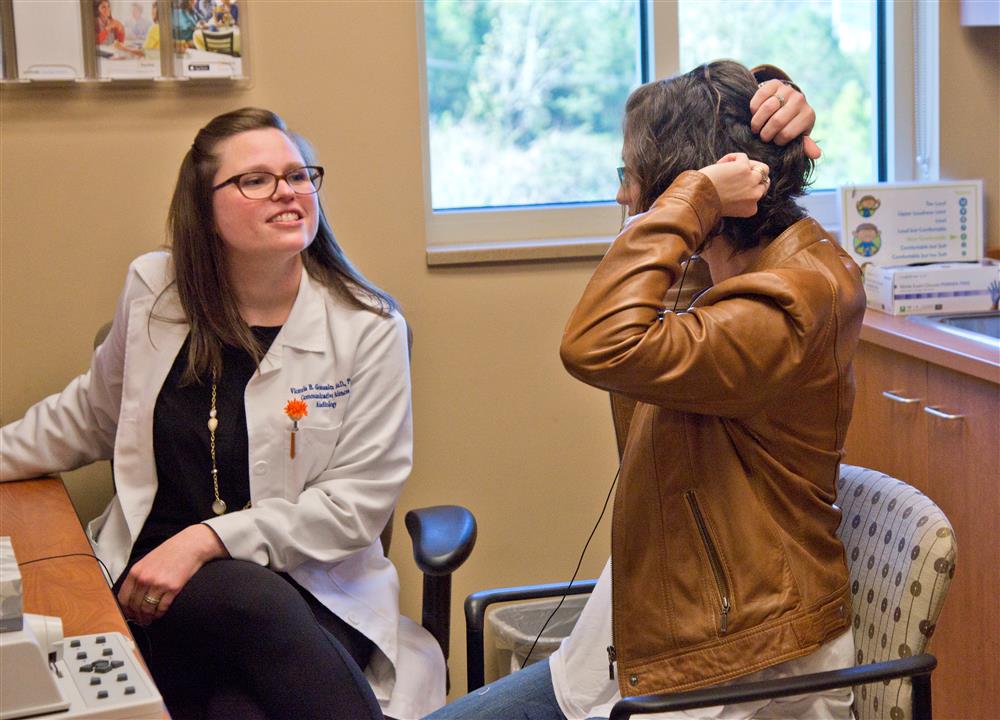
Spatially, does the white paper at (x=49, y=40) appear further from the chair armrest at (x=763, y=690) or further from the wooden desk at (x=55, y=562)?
the chair armrest at (x=763, y=690)

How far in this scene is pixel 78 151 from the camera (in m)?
2.40

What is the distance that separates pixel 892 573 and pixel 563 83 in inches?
66.3

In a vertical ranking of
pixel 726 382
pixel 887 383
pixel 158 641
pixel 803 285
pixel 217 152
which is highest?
pixel 217 152

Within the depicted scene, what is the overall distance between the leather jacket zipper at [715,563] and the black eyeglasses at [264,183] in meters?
0.99

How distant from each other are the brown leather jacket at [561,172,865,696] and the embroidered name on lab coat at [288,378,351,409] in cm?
71

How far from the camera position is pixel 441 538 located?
1.86 m

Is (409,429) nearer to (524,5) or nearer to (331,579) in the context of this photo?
(331,579)

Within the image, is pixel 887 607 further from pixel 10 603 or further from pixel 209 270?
pixel 209 270

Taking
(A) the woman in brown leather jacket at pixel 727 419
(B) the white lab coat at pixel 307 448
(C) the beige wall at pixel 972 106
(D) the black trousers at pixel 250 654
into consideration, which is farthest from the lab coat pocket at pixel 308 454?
(C) the beige wall at pixel 972 106

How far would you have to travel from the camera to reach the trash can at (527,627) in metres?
2.60

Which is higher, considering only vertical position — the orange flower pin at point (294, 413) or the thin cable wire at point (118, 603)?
the orange flower pin at point (294, 413)

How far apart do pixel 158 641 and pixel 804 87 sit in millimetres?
2106

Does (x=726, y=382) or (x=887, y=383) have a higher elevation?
(x=726, y=382)

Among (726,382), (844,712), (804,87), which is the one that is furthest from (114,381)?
(804,87)
